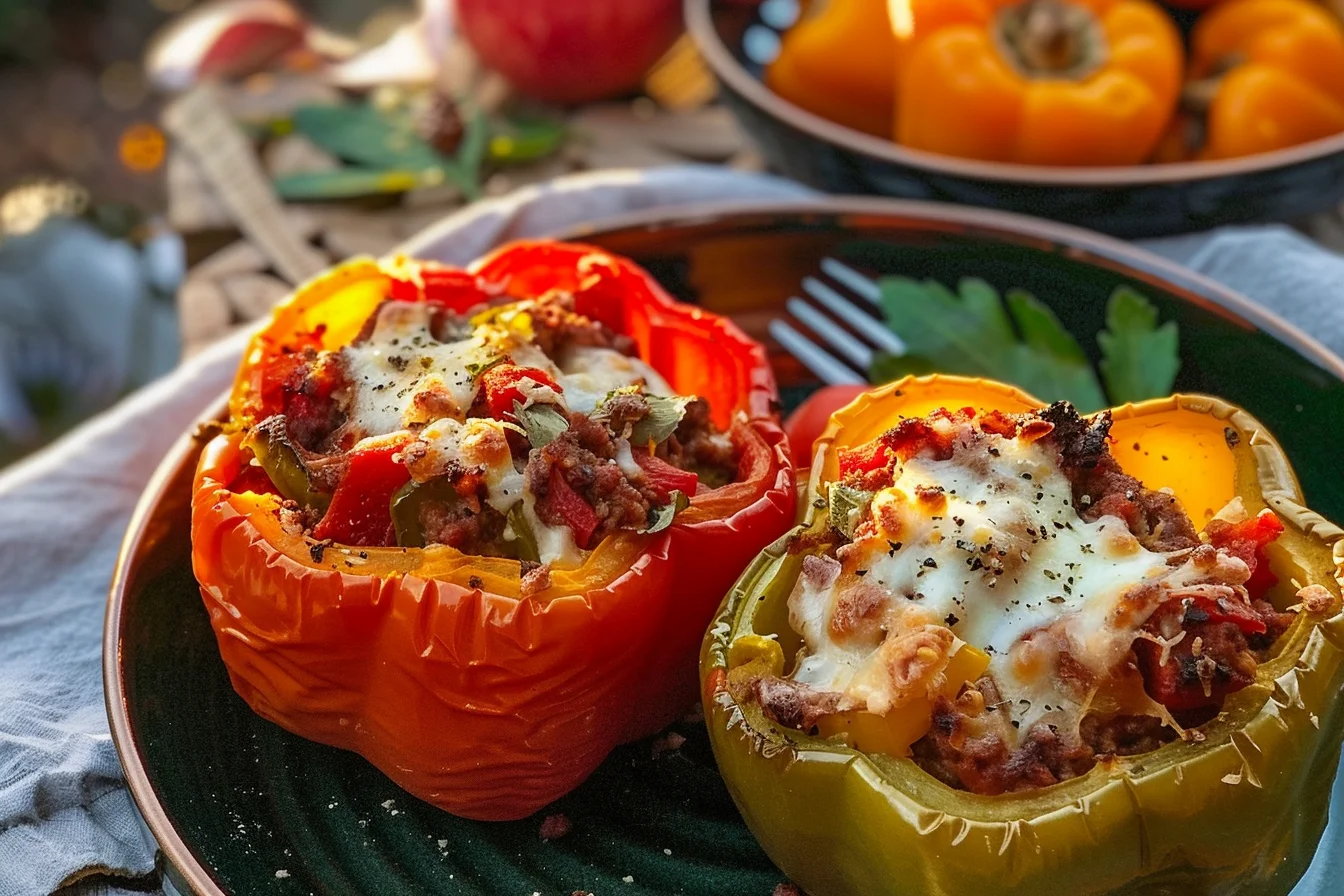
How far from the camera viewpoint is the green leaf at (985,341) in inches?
112

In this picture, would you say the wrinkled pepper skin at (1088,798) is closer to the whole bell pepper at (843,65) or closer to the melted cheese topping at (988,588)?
the melted cheese topping at (988,588)

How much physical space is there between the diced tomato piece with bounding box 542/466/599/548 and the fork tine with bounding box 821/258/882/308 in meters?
1.22

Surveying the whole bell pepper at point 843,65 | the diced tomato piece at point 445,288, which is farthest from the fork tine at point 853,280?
the whole bell pepper at point 843,65

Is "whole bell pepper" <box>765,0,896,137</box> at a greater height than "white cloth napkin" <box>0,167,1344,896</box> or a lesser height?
greater

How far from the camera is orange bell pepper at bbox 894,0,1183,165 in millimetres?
3621

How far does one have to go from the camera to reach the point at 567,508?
2.12 m

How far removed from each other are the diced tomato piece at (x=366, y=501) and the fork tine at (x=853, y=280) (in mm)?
1346

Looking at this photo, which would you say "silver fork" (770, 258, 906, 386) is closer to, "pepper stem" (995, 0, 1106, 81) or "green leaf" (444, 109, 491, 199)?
"pepper stem" (995, 0, 1106, 81)

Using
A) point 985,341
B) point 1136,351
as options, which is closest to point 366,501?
point 985,341

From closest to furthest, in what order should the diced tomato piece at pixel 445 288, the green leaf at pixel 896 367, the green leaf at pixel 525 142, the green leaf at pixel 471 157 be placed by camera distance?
the diced tomato piece at pixel 445 288 → the green leaf at pixel 896 367 → the green leaf at pixel 471 157 → the green leaf at pixel 525 142

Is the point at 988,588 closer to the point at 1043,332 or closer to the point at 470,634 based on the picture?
the point at 470,634

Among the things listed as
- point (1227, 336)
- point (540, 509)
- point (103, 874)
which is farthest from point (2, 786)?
point (1227, 336)

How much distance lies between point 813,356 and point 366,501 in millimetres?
1246

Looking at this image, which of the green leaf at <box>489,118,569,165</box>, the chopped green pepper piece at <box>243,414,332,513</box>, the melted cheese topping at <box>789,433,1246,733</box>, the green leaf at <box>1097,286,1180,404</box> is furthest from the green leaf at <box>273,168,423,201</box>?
the melted cheese topping at <box>789,433,1246,733</box>
